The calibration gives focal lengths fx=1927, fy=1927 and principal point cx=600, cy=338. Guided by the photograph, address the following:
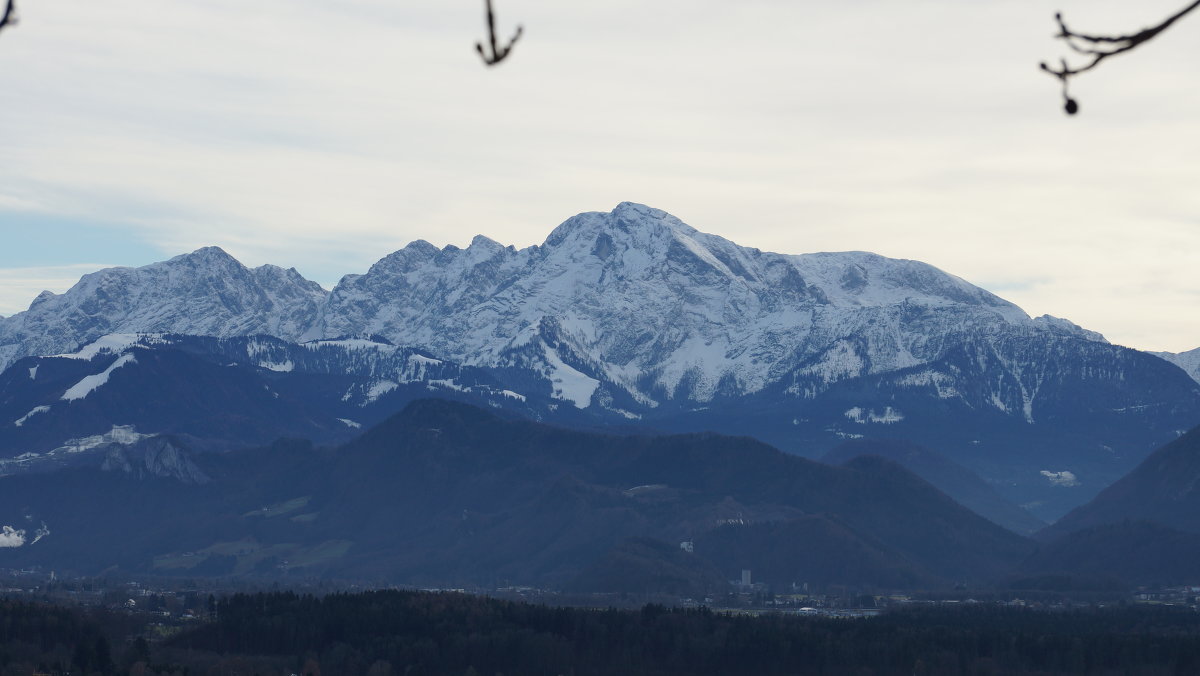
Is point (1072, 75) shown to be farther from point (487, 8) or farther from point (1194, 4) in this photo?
point (487, 8)

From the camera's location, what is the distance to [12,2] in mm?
23859

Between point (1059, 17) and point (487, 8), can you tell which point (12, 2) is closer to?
point (487, 8)

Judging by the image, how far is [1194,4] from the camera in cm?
2377

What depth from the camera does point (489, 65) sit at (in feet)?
77.8

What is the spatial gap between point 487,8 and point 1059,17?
7.17m

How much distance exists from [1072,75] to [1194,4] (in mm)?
1741

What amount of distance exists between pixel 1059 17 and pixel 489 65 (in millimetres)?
7161

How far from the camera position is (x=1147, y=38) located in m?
23.6

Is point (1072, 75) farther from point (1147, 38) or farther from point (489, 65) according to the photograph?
point (489, 65)

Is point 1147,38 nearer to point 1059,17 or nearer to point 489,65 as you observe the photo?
point 1059,17

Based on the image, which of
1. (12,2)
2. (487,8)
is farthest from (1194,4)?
(12,2)

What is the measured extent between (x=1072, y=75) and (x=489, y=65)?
7.47m

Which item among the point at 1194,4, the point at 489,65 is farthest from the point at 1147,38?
the point at 489,65

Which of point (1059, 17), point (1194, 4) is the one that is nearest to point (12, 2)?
point (1059, 17)
